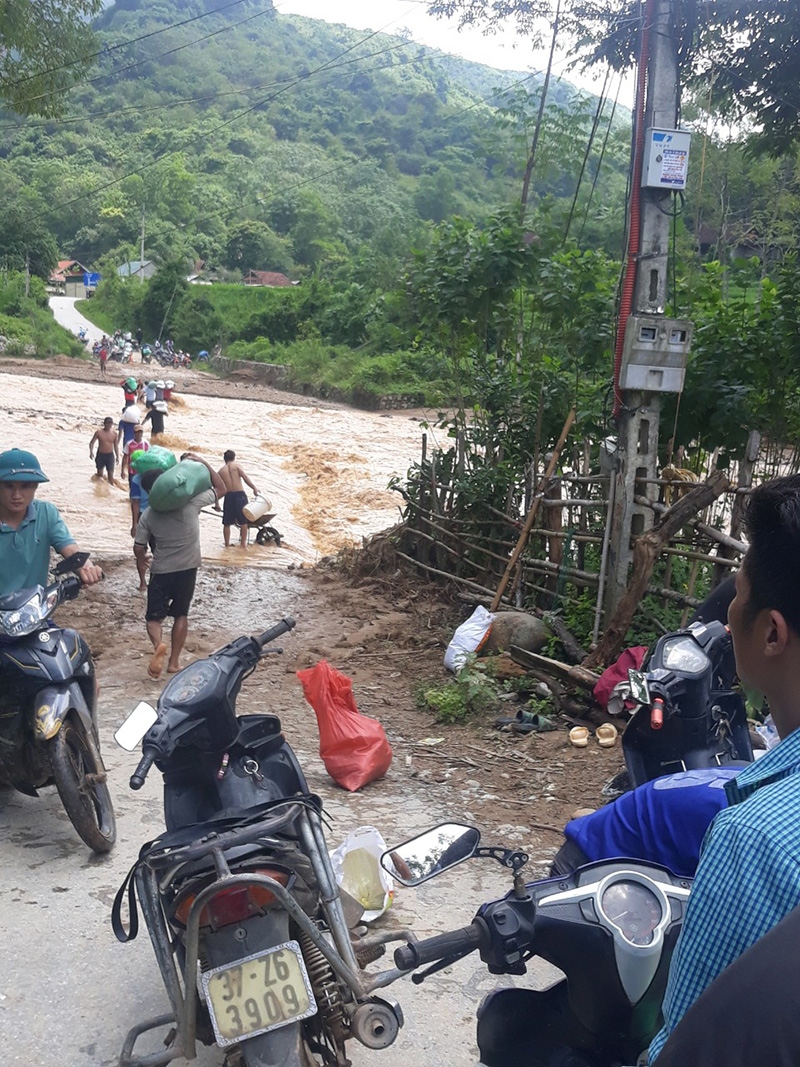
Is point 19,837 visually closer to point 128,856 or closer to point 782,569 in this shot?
point 128,856

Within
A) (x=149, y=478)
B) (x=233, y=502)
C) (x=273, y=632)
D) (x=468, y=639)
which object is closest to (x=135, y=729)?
(x=273, y=632)

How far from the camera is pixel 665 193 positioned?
19.6 feet

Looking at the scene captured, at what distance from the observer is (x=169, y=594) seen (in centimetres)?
665

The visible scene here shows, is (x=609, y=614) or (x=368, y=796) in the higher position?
(x=609, y=614)

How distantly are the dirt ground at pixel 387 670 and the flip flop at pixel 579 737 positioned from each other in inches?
1.3

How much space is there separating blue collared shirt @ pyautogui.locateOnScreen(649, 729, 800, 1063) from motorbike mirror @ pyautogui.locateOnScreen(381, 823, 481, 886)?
778 mm

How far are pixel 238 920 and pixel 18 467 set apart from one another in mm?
2703

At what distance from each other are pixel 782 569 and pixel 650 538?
459 centimetres

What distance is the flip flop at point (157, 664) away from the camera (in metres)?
6.53

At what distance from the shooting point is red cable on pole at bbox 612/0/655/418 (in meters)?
5.86

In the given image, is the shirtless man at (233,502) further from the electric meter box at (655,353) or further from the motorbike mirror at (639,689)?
the motorbike mirror at (639,689)

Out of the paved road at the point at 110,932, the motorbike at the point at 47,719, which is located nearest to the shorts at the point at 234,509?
the paved road at the point at 110,932

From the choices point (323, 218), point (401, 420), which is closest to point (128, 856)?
point (401, 420)

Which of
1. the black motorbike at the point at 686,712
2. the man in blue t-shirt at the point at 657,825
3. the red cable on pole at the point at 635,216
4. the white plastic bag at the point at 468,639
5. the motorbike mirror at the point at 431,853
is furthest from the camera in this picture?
the white plastic bag at the point at 468,639
